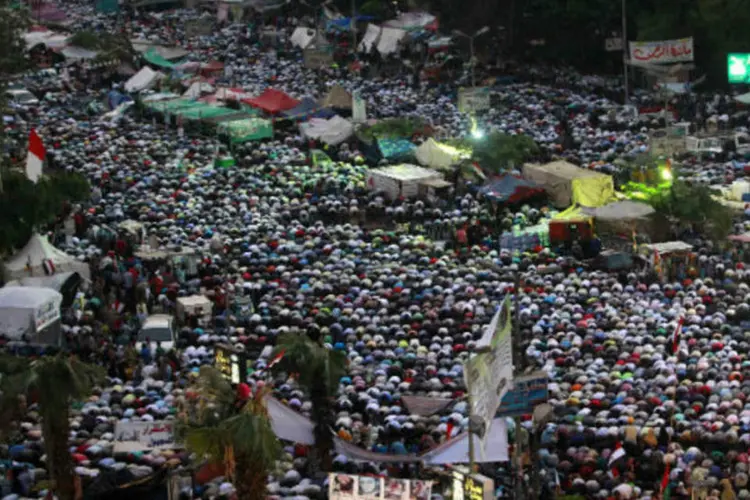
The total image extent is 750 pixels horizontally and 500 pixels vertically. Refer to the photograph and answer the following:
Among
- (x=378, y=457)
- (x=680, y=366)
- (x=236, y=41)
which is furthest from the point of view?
(x=236, y=41)

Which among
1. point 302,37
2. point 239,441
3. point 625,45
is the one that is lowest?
point 302,37

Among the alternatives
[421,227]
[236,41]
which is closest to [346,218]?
[421,227]

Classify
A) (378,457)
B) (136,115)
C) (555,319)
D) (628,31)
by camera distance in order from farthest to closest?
1. (628,31)
2. (136,115)
3. (555,319)
4. (378,457)

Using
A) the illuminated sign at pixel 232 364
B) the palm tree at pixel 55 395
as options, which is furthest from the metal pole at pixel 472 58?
the palm tree at pixel 55 395

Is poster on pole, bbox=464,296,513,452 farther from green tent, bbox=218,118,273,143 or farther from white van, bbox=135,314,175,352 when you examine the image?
green tent, bbox=218,118,273,143

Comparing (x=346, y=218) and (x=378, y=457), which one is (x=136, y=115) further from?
(x=378, y=457)

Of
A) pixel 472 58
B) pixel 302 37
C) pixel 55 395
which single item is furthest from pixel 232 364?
pixel 302 37

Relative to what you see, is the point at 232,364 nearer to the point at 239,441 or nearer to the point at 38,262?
the point at 239,441
